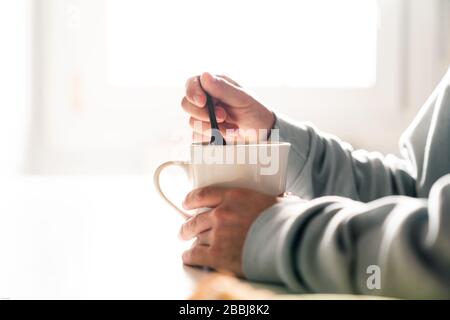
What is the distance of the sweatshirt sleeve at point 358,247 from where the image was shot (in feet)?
0.96

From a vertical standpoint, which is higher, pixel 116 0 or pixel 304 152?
pixel 116 0

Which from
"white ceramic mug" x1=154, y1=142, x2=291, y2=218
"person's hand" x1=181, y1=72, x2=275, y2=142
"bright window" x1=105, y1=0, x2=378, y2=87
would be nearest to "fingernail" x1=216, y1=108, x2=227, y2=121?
"person's hand" x1=181, y1=72, x2=275, y2=142

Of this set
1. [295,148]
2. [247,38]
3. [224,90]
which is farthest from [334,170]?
[247,38]

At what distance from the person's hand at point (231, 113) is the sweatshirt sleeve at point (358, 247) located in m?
0.23

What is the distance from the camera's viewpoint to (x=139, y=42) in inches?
57.9

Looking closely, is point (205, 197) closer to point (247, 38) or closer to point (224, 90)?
point (224, 90)

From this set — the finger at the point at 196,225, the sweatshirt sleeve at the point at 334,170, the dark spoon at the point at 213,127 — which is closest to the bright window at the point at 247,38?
the sweatshirt sleeve at the point at 334,170

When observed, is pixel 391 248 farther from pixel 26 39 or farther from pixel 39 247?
pixel 26 39

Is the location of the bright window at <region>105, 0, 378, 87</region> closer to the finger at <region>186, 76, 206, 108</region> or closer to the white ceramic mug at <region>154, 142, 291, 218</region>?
the finger at <region>186, 76, 206, 108</region>

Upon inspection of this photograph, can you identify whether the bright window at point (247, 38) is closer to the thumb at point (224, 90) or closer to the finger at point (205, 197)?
the thumb at point (224, 90)

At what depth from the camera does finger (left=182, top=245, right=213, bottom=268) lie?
384 millimetres

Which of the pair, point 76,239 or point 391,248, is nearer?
point 391,248
